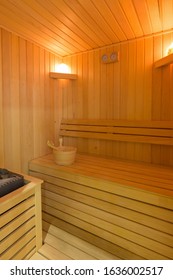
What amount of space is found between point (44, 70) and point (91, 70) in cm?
67

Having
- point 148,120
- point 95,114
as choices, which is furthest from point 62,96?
point 148,120

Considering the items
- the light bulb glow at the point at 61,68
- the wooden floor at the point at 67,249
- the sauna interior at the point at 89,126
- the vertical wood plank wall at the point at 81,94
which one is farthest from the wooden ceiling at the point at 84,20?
the wooden floor at the point at 67,249

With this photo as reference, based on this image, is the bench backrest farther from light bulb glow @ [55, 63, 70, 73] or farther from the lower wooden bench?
light bulb glow @ [55, 63, 70, 73]

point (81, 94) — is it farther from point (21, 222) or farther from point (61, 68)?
point (21, 222)

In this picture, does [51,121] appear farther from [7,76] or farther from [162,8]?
[162,8]

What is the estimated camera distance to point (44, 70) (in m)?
2.36

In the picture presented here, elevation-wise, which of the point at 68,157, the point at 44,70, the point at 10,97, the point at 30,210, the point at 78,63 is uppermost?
the point at 78,63

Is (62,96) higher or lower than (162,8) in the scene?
lower

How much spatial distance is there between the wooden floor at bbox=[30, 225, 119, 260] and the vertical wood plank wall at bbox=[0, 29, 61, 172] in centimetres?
90

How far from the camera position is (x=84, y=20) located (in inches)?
66.4

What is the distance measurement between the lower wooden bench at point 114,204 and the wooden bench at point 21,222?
0.36m

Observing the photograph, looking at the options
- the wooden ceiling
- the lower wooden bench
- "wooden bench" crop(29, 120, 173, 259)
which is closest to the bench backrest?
"wooden bench" crop(29, 120, 173, 259)

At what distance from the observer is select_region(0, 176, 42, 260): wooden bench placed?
1.23 metres

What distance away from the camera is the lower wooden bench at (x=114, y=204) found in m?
1.31
